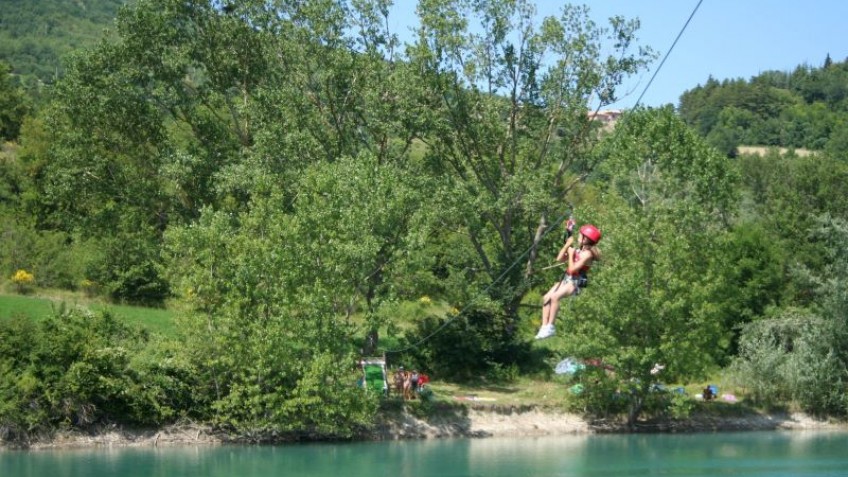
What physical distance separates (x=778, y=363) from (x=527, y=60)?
52.1 ft

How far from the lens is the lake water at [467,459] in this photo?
98.8ft

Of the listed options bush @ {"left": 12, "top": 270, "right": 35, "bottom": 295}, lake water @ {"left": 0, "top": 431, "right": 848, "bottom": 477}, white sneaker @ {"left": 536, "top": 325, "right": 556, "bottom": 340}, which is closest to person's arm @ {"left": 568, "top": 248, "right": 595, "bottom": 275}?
white sneaker @ {"left": 536, "top": 325, "right": 556, "bottom": 340}

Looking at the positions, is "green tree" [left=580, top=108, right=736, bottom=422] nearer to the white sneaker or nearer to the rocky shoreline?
the rocky shoreline

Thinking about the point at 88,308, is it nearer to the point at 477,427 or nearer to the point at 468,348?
the point at 468,348

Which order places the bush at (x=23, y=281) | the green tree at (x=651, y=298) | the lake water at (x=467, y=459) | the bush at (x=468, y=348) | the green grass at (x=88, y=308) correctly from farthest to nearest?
the bush at (x=23, y=281), the bush at (x=468, y=348), the green grass at (x=88, y=308), the green tree at (x=651, y=298), the lake water at (x=467, y=459)

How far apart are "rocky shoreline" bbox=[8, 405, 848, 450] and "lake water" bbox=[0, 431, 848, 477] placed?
60 cm

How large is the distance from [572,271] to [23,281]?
39.4 meters

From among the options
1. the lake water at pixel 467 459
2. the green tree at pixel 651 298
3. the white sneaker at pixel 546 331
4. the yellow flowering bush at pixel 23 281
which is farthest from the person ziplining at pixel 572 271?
the yellow flowering bush at pixel 23 281

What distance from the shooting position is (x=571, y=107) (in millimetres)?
45031

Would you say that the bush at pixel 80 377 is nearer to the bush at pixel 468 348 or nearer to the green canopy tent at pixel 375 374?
the green canopy tent at pixel 375 374

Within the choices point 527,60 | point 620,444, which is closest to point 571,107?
point 527,60

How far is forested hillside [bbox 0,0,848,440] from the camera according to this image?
3503cm

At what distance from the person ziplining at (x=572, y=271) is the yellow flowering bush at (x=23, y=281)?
3854 cm

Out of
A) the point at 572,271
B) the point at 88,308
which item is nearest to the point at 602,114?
the point at 88,308
